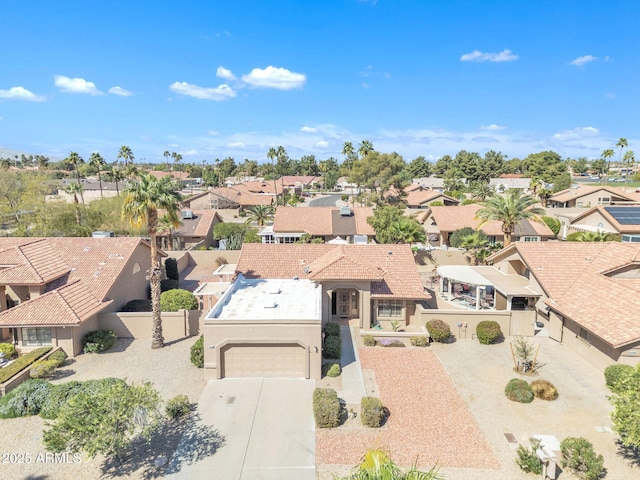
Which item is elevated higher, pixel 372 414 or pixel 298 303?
pixel 298 303

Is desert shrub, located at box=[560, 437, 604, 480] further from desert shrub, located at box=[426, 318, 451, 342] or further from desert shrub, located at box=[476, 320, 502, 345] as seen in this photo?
desert shrub, located at box=[426, 318, 451, 342]

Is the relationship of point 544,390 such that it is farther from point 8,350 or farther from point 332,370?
point 8,350

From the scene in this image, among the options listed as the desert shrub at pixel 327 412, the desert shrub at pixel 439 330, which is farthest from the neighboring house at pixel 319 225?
the desert shrub at pixel 327 412

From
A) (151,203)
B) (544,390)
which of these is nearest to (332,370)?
(544,390)

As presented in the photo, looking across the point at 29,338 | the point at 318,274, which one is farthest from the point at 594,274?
the point at 29,338

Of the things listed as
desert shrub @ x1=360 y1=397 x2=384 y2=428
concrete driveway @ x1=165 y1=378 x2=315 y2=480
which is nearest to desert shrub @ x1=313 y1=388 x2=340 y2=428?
concrete driveway @ x1=165 y1=378 x2=315 y2=480

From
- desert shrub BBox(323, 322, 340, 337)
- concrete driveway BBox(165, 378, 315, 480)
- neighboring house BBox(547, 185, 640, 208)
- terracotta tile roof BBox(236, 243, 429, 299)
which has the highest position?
neighboring house BBox(547, 185, 640, 208)

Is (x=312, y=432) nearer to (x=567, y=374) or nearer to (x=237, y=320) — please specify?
(x=237, y=320)
